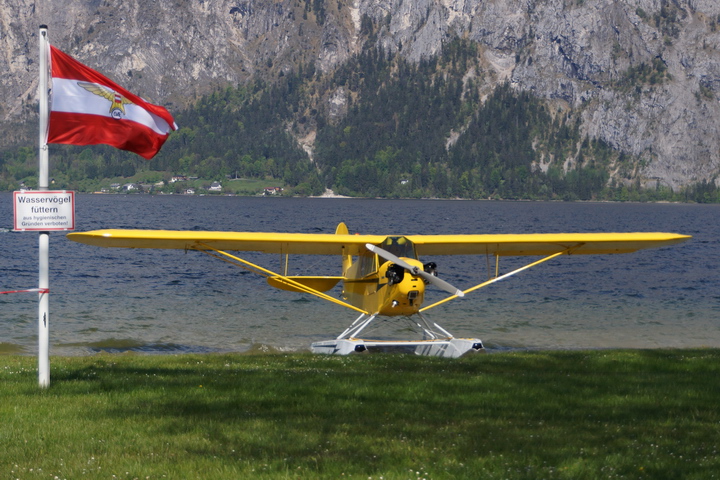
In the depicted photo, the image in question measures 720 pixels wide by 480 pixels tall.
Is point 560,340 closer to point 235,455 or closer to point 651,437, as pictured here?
point 651,437

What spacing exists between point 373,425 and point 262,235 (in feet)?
29.8

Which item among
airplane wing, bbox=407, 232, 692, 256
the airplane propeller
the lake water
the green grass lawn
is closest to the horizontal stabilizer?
the lake water

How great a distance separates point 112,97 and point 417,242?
903cm

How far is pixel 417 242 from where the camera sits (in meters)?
17.4

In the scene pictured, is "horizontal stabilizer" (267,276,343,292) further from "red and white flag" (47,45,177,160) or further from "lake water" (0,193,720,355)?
"red and white flag" (47,45,177,160)

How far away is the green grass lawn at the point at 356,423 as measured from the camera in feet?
21.4

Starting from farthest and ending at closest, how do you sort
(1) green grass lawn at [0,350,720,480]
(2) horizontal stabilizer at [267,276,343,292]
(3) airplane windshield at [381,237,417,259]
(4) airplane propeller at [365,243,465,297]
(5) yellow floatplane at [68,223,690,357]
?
1. (2) horizontal stabilizer at [267,276,343,292]
2. (3) airplane windshield at [381,237,417,259]
3. (5) yellow floatplane at [68,223,690,357]
4. (4) airplane propeller at [365,243,465,297]
5. (1) green grass lawn at [0,350,720,480]

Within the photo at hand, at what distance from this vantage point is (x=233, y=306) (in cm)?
2800

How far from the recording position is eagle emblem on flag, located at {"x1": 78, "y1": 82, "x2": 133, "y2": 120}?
961 centimetres

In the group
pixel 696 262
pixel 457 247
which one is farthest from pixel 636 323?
pixel 696 262

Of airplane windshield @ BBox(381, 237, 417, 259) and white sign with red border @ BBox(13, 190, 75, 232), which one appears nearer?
white sign with red border @ BBox(13, 190, 75, 232)

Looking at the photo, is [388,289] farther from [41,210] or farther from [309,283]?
[41,210]

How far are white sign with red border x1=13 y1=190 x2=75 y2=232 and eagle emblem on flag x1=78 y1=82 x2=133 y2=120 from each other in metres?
1.13

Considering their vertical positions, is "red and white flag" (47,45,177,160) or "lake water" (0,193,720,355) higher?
"red and white flag" (47,45,177,160)
